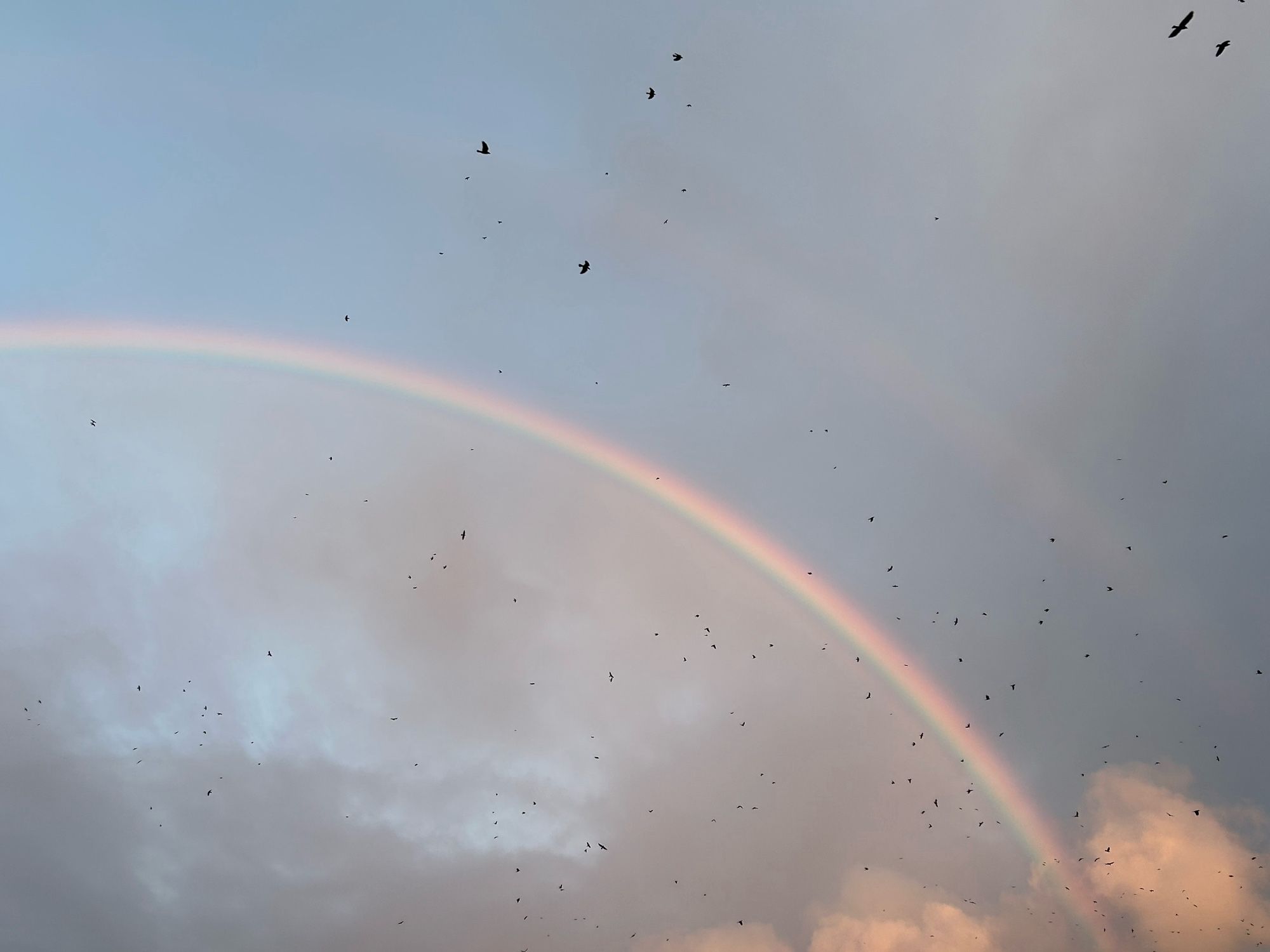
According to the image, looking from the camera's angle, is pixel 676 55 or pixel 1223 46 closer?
pixel 1223 46

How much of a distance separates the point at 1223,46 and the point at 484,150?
4200 centimetres

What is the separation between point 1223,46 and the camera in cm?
4000

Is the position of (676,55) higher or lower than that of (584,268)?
higher

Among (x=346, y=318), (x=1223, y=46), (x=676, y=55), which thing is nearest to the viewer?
(x=1223, y=46)

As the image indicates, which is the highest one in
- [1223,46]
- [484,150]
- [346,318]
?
[346,318]

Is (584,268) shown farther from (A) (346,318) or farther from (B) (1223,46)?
(B) (1223,46)

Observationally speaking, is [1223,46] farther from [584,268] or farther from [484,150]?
[484,150]

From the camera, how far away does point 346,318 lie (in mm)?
69812

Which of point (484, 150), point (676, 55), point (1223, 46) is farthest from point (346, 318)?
point (1223, 46)

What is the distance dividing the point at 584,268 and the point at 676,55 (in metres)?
14.6

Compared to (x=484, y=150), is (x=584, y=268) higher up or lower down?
Result: lower down

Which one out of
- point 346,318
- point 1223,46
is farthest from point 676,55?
point 346,318

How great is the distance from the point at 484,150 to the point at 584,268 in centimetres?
1034

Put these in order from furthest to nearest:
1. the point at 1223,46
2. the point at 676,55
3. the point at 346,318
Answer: the point at 346,318
the point at 676,55
the point at 1223,46
